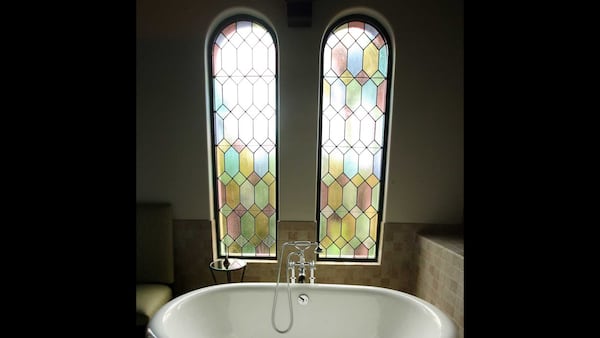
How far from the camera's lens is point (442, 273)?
1.75m

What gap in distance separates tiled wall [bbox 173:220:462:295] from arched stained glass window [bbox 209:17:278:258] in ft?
0.42

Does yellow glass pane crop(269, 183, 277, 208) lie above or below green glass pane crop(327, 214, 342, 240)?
above

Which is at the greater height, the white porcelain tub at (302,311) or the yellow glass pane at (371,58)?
the yellow glass pane at (371,58)

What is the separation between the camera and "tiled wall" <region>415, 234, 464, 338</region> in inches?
62.8

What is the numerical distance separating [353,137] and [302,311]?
3.84 feet

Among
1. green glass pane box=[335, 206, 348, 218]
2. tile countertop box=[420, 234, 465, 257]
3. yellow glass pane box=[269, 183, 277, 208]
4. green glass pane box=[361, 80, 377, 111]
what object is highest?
green glass pane box=[361, 80, 377, 111]

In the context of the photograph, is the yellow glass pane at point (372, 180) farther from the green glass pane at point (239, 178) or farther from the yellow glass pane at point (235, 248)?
the yellow glass pane at point (235, 248)

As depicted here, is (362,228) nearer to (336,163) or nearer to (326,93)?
(336,163)

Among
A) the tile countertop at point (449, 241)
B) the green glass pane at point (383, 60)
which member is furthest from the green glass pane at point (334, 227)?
the green glass pane at point (383, 60)

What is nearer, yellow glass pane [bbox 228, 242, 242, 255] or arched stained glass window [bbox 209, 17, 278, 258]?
arched stained glass window [bbox 209, 17, 278, 258]

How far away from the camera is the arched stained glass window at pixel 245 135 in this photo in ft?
7.04

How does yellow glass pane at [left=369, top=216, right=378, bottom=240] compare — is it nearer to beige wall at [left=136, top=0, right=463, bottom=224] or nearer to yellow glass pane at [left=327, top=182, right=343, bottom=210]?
beige wall at [left=136, top=0, right=463, bottom=224]

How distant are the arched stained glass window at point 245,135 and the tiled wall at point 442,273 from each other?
1.01 m

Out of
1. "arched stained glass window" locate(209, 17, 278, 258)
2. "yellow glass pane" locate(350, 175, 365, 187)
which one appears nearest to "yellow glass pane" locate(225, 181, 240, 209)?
"arched stained glass window" locate(209, 17, 278, 258)
